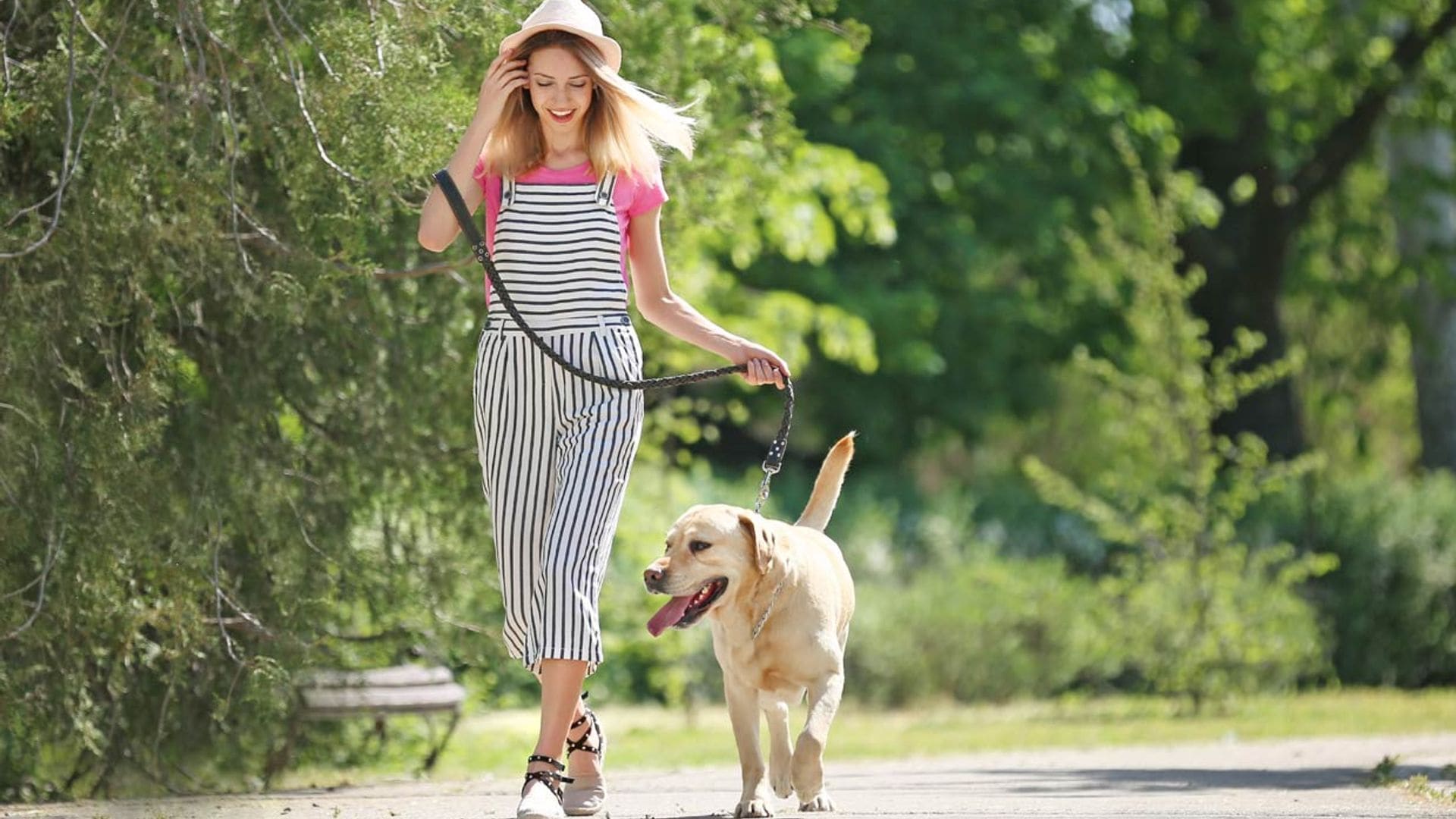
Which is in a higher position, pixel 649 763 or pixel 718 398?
pixel 718 398

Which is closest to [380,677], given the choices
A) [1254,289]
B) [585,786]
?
[585,786]

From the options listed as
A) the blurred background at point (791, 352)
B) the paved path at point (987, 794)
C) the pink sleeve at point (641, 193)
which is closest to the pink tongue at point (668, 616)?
the paved path at point (987, 794)

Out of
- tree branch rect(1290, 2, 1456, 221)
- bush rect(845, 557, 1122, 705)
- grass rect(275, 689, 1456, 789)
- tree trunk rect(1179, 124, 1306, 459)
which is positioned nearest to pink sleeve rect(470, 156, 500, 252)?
grass rect(275, 689, 1456, 789)

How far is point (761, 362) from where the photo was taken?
20.0 feet

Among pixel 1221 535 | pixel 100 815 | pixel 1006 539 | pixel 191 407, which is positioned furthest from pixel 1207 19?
pixel 100 815

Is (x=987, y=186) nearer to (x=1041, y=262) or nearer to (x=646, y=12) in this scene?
(x=1041, y=262)

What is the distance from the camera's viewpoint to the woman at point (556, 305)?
577 cm

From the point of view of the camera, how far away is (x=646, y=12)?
8.51m

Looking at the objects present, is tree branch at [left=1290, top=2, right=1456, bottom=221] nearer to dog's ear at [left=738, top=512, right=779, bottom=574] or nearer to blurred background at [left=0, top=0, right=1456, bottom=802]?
blurred background at [left=0, top=0, right=1456, bottom=802]

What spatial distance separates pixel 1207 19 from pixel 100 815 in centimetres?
1661

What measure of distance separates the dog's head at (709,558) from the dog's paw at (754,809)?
0.55 meters

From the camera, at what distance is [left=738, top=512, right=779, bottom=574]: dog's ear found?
6.27m

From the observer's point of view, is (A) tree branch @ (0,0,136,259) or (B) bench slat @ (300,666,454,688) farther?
(B) bench slat @ (300,666,454,688)

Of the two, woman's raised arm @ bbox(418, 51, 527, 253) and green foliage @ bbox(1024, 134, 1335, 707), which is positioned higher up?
woman's raised arm @ bbox(418, 51, 527, 253)
